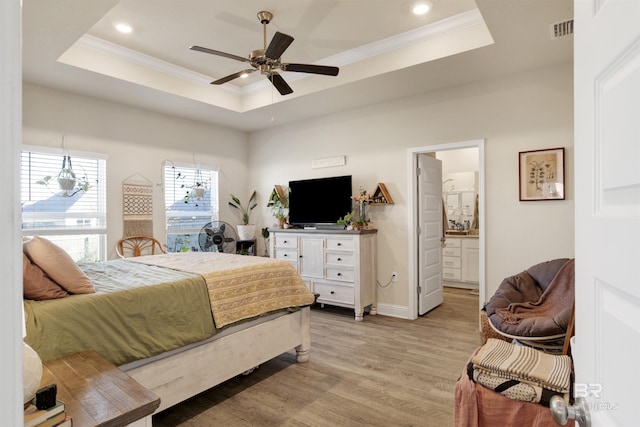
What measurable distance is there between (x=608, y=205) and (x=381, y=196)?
154 inches

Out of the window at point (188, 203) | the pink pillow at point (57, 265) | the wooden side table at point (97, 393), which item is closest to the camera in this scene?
the wooden side table at point (97, 393)

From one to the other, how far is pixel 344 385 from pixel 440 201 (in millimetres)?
3012

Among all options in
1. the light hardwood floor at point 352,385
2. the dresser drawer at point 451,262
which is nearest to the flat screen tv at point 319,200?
the light hardwood floor at point 352,385

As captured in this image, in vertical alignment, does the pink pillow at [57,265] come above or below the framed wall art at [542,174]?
below

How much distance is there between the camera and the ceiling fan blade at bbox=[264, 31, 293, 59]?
2.34m

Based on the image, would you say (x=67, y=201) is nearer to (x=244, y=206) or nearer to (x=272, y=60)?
(x=244, y=206)

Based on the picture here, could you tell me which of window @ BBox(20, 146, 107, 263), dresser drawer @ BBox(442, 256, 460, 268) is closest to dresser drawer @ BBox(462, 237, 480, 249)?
dresser drawer @ BBox(442, 256, 460, 268)

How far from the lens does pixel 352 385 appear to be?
2.66 meters

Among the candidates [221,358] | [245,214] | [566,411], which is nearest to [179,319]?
[221,358]

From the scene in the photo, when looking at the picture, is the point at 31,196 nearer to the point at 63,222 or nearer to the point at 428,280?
the point at 63,222

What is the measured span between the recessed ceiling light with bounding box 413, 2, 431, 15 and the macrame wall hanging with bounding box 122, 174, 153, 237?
385cm

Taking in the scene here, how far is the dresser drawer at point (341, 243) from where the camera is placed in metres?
4.33

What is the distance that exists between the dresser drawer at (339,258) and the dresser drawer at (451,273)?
252 cm

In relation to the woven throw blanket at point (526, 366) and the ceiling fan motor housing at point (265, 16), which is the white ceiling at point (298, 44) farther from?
the woven throw blanket at point (526, 366)
